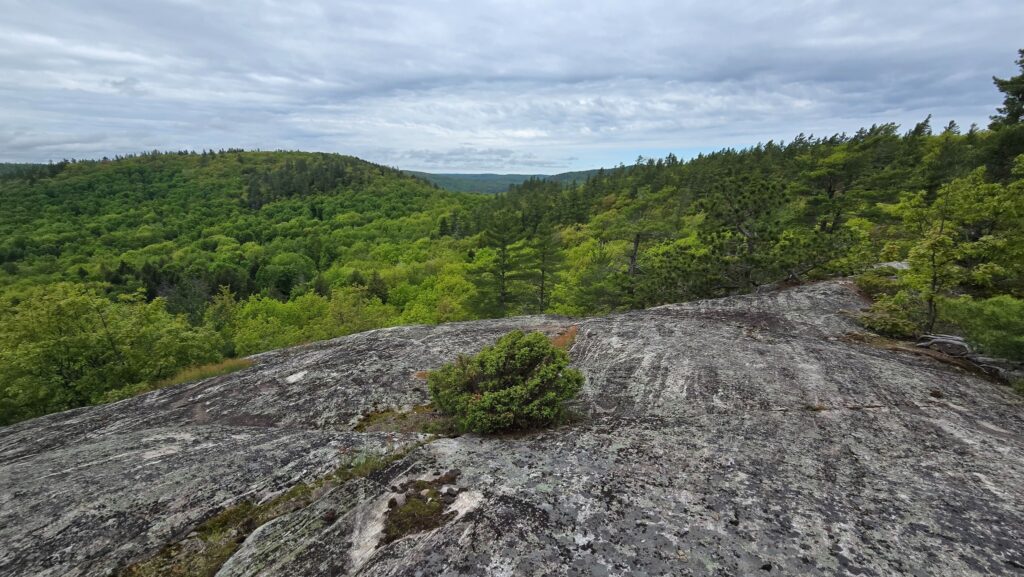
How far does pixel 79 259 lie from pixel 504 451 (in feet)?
475

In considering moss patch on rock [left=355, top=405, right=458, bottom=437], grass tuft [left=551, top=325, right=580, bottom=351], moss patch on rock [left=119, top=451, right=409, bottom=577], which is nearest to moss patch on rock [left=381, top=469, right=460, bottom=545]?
moss patch on rock [left=119, top=451, right=409, bottom=577]

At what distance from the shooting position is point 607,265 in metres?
40.8

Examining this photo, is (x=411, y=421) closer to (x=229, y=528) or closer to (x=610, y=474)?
(x=229, y=528)

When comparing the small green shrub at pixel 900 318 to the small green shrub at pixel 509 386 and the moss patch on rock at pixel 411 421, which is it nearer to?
the small green shrub at pixel 509 386

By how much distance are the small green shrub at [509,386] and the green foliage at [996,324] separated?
35.0 feet

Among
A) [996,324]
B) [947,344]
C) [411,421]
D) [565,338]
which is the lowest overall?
[411,421]

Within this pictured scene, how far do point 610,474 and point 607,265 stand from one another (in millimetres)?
35073

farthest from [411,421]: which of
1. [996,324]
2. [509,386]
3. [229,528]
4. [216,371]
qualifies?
[996,324]

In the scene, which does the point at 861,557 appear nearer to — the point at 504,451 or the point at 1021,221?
the point at 504,451

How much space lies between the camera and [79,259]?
344 ft

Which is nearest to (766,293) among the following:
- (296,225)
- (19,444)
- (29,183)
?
(19,444)

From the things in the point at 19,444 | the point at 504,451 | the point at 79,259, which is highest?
the point at 504,451

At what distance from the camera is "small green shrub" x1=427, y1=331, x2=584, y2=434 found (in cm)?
891

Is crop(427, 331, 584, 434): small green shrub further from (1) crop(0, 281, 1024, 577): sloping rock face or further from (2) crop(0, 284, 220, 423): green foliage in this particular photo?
(2) crop(0, 284, 220, 423): green foliage
